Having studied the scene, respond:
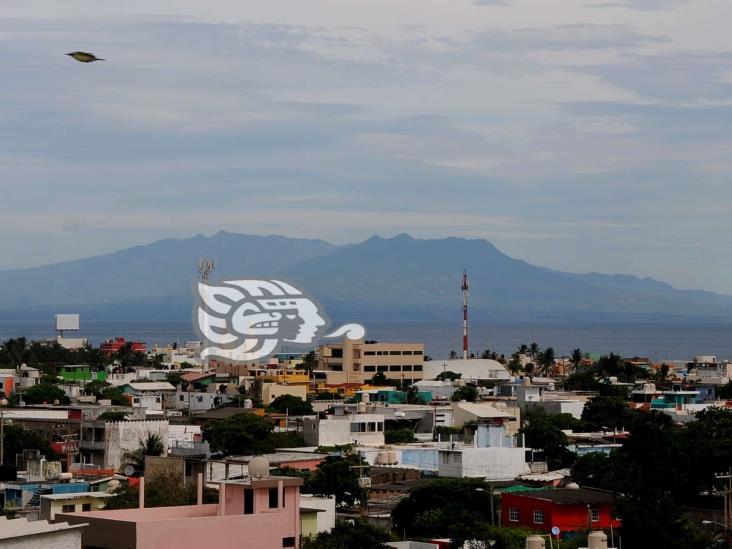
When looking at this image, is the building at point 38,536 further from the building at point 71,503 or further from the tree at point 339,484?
the tree at point 339,484

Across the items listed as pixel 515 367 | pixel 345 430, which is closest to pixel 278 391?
pixel 345 430

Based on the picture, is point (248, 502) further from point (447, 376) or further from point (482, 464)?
point (447, 376)

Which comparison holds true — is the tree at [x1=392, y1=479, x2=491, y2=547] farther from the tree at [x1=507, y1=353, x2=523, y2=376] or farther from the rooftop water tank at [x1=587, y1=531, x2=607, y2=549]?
the tree at [x1=507, y1=353, x2=523, y2=376]

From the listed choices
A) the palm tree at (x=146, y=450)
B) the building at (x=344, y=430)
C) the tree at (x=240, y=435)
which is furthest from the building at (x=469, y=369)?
the palm tree at (x=146, y=450)

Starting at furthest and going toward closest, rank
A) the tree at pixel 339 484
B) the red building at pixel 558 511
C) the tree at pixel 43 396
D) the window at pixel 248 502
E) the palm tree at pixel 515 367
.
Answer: the palm tree at pixel 515 367 → the tree at pixel 43 396 → the tree at pixel 339 484 → the red building at pixel 558 511 → the window at pixel 248 502

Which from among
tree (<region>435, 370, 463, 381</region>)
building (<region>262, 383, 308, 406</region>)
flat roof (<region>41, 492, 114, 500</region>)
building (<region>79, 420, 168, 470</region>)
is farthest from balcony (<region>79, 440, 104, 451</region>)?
tree (<region>435, 370, 463, 381</region>)

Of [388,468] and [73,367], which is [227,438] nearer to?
[388,468]
